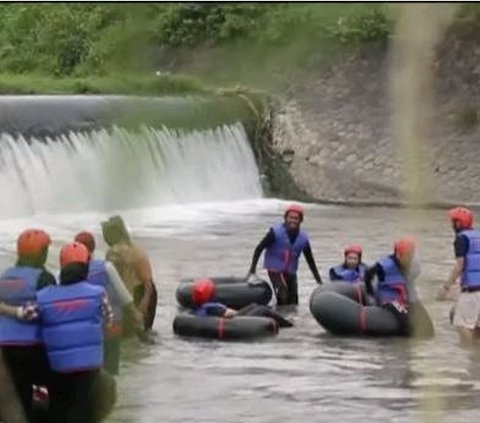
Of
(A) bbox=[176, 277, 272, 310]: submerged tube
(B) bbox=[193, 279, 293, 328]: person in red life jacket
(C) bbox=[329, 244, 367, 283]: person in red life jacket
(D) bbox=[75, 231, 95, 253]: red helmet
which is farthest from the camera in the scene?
(A) bbox=[176, 277, 272, 310]: submerged tube

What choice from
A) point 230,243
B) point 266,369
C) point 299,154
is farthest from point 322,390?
point 299,154

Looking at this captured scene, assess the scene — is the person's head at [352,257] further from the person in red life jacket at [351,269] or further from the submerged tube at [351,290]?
the submerged tube at [351,290]

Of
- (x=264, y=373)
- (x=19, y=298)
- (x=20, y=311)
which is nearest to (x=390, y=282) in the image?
(x=264, y=373)

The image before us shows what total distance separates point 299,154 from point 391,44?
33.6 metres

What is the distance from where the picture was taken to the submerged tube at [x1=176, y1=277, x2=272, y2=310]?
15438mm

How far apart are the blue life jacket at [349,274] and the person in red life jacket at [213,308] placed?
696mm

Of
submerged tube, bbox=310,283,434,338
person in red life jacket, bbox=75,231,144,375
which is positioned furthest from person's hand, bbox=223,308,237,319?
person in red life jacket, bbox=75,231,144,375

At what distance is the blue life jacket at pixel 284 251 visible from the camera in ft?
52.6

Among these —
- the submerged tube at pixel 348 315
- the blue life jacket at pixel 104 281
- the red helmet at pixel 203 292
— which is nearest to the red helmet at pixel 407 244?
the blue life jacket at pixel 104 281

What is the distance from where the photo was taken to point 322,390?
11.6m

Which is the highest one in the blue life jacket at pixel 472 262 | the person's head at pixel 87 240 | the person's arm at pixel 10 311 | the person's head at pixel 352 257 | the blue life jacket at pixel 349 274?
the person's head at pixel 87 240

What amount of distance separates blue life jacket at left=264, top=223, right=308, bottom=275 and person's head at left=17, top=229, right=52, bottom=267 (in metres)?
8.14

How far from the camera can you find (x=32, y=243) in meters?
7.83

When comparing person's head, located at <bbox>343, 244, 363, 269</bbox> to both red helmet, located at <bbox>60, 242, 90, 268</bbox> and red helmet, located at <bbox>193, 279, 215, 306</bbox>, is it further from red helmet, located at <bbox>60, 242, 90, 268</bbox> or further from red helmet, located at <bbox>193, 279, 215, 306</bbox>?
red helmet, located at <bbox>60, 242, 90, 268</bbox>
